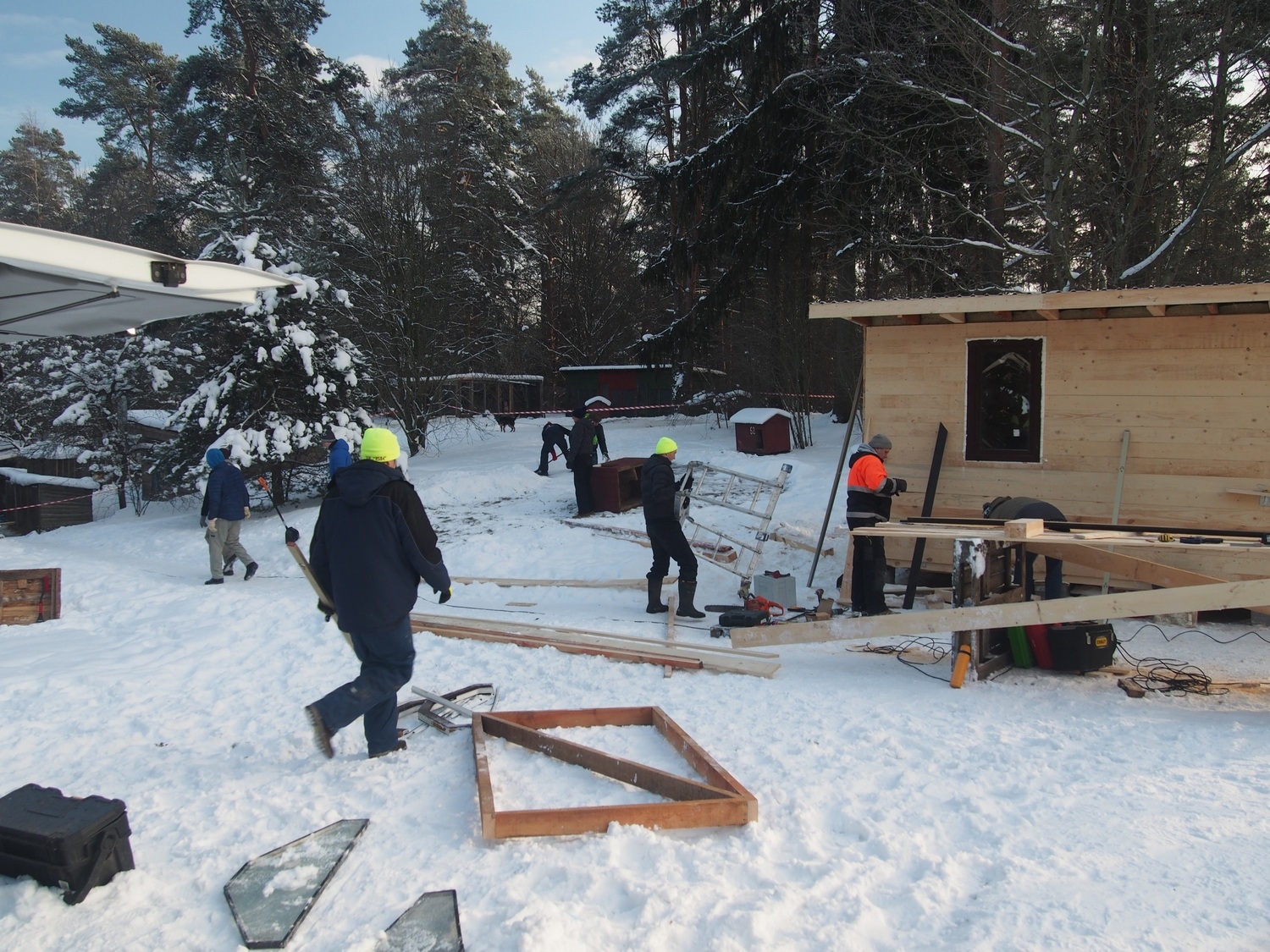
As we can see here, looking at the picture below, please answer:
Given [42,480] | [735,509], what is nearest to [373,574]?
[735,509]

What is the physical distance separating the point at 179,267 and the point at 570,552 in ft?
25.3

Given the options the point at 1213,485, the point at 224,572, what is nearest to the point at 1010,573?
the point at 1213,485

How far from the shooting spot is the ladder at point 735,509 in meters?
8.70

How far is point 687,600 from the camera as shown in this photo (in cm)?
823

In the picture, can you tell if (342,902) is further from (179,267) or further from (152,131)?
(152,131)

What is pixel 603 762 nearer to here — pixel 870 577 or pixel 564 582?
pixel 870 577

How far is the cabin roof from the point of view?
7117 millimetres

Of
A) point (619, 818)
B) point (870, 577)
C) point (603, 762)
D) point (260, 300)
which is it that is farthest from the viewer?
point (260, 300)

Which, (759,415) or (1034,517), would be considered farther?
(759,415)

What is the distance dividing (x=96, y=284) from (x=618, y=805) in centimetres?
336

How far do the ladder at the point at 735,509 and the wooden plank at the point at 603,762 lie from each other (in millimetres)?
3967

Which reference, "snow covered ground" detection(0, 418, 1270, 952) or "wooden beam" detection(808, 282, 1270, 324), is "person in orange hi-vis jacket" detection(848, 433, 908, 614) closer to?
"snow covered ground" detection(0, 418, 1270, 952)

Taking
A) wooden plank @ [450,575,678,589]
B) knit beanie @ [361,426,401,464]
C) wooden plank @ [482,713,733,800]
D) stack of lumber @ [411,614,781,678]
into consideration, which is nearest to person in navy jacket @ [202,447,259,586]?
wooden plank @ [450,575,678,589]

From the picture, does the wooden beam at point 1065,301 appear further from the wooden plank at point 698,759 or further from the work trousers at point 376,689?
the work trousers at point 376,689
